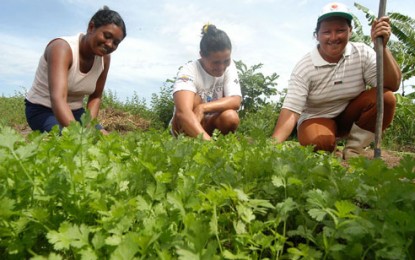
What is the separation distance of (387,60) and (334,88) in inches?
22.5

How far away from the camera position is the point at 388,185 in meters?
1.35

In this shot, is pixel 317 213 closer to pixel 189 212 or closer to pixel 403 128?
pixel 189 212

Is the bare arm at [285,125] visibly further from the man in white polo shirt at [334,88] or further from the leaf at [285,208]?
the leaf at [285,208]

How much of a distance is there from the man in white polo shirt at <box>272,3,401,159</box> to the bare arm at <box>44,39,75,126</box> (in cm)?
189

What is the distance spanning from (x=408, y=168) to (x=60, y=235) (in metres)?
1.25

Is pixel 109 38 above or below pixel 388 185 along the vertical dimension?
above

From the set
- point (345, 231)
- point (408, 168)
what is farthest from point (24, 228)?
point (408, 168)

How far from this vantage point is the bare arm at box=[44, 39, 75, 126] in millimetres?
3383

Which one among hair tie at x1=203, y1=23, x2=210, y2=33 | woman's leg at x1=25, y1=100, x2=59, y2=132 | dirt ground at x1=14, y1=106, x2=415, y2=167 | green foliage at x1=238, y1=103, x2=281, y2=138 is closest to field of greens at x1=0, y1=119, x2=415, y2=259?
woman's leg at x1=25, y1=100, x2=59, y2=132

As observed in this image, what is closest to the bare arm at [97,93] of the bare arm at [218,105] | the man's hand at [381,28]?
the bare arm at [218,105]

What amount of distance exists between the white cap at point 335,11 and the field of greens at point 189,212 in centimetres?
233

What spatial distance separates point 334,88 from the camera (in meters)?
4.07

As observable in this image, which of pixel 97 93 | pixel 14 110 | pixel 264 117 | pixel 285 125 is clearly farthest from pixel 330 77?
pixel 14 110

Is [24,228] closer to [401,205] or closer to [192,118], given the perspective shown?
A: [401,205]
